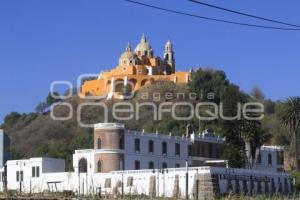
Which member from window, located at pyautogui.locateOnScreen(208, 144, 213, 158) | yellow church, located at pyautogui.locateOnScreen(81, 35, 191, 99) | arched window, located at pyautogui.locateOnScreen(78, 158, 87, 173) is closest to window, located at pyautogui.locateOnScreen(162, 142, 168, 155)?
window, located at pyautogui.locateOnScreen(208, 144, 213, 158)

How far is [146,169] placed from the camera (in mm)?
66812

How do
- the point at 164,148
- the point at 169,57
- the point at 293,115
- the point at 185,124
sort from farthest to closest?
1. the point at 169,57
2. the point at 185,124
3. the point at 293,115
4. the point at 164,148

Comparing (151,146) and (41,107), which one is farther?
(41,107)

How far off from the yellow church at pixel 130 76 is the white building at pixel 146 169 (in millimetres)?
43493

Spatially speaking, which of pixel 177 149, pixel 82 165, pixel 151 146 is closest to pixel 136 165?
pixel 151 146

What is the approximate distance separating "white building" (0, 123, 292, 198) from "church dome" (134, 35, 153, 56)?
54224 mm

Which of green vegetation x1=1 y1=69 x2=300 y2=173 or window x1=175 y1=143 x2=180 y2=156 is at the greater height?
green vegetation x1=1 y1=69 x2=300 y2=173

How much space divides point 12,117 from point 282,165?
211 feet

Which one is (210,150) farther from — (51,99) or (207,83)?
(51,99)

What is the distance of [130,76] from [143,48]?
1141 cm

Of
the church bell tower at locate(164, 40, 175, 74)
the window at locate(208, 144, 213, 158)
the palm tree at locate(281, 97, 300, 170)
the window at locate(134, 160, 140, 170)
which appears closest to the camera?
the window at locate(134, 160, 140, 170)

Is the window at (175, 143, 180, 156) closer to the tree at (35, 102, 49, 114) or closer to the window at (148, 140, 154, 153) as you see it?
the window at (148, 140, 154, 153)

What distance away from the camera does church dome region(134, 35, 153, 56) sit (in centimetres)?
12900

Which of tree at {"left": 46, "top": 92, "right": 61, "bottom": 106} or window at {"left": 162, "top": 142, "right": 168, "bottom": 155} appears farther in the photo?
tree at {"left": 46, "top": 92, "right": 61, "bottom": 106}
